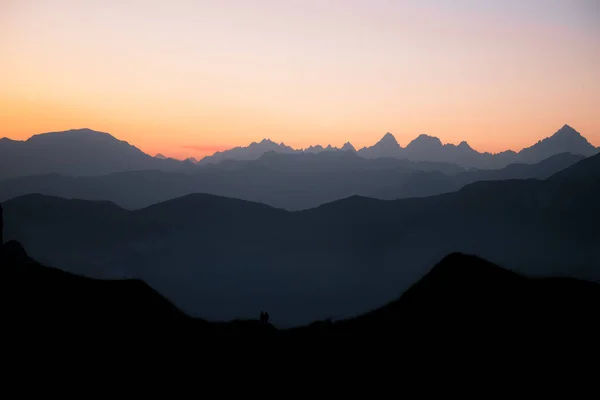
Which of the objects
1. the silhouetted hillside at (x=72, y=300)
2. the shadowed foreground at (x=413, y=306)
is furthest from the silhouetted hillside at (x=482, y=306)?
the silhouetted hillside at (x=72, y=300)

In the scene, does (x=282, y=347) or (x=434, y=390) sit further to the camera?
(x=282, y=347)

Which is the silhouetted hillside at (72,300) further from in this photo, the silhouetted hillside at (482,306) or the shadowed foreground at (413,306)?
the silhouetted hillside at (482,306)

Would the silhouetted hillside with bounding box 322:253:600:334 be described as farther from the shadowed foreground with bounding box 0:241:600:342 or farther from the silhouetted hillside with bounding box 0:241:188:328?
the silhouetted hillside with bounding box 0:241:188:328

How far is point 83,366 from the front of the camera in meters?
39.5

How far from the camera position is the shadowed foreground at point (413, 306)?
147 ft

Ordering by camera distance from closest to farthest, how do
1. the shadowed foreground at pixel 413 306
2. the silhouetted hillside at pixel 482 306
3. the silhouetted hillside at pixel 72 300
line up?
1. the silhouetted hillside at pixel 72 300
2. the shadowed foreground at pixel 413 306
3. the silhouetted hillside at pixel 482 306

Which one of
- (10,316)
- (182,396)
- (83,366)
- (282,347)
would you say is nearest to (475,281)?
(282,347)

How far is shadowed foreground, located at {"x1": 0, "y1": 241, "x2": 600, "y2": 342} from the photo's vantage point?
1764 inches

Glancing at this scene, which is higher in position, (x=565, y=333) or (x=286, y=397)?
(x=565, y=333)

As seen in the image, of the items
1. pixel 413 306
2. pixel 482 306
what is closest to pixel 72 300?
pixel 413 306

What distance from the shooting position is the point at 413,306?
54.2 meters

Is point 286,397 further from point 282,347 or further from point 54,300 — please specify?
point 54,300

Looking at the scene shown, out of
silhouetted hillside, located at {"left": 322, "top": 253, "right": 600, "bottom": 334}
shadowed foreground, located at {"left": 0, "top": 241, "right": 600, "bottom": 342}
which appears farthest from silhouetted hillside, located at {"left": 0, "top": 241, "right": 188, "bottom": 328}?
silhouetted hillside, located at {"left": 322, "top": 253, "right": 600, "bottom": 334}

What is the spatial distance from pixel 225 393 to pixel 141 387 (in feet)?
21.3
